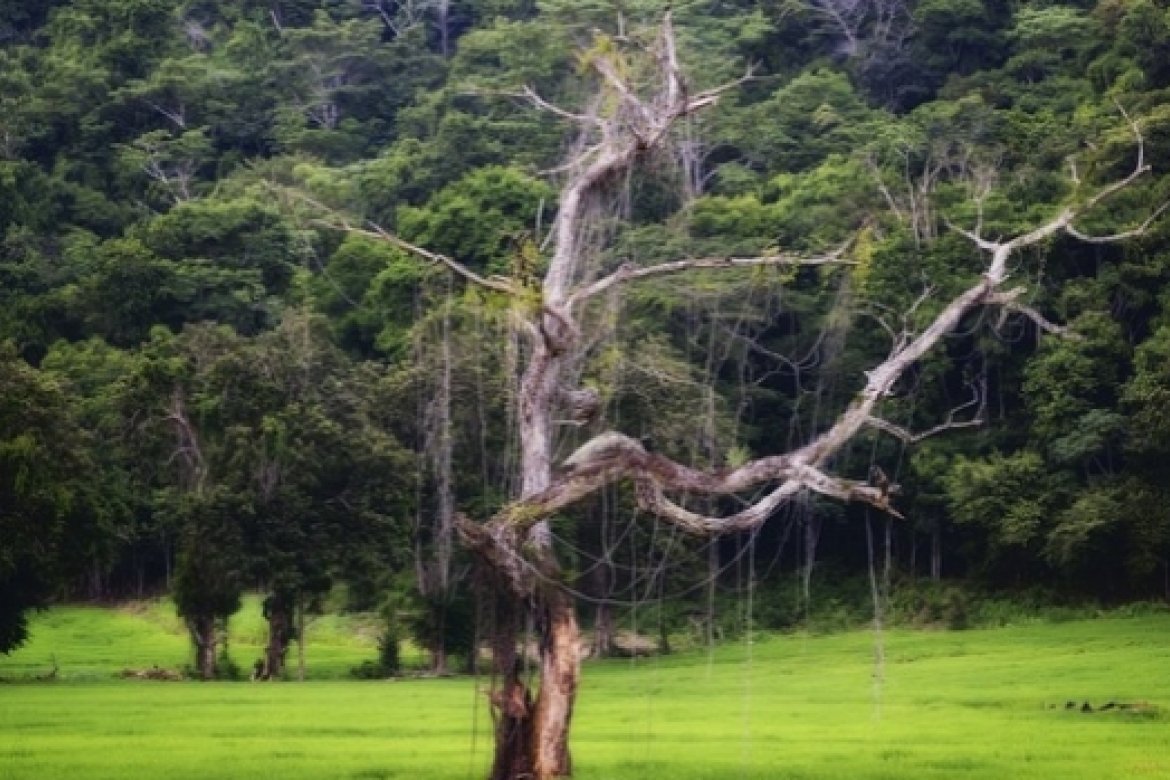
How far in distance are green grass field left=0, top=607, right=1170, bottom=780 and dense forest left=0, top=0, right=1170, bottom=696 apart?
2841 millimetres

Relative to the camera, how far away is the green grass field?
1041 inches

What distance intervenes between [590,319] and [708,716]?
34.9ft

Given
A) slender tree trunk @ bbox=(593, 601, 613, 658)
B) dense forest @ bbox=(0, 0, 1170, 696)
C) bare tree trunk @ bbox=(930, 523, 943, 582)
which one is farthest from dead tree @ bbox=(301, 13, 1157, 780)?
bare tree trunk @ bbox=(930, 523, 943, 582)

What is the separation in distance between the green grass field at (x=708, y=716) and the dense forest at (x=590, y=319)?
112 inches

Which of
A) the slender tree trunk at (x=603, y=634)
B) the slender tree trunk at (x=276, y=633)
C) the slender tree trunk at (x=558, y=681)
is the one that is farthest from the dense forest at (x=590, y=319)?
the slender tree trunk at (x=558, y=681)

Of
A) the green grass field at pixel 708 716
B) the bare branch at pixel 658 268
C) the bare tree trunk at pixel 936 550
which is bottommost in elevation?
the green grass field at pixel 708 716

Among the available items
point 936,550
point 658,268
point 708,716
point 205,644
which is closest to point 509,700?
point 658,268

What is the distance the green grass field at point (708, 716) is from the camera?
26.5 metres

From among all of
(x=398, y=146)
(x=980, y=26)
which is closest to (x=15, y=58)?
(x=398, y=146)

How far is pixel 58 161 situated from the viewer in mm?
87500

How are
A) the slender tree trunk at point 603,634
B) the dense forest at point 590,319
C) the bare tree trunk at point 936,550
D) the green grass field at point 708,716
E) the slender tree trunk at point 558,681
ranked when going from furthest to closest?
the bare tree trunk at point 936,550 → the slender tree trunk at point 603,634 → the dense forest at point 590,319 → the green grass field at point 708,716 → the slender tree trunk at point 558,681

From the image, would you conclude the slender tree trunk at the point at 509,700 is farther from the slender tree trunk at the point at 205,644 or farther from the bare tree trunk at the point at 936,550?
the bare tree trunk at the point at 936,550

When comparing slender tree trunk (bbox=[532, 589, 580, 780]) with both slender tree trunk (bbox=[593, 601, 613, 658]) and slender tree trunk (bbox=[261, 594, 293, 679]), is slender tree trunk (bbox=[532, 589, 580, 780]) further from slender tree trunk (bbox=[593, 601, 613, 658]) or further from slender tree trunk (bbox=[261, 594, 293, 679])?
slender tree trunk (bbox=[593, 601, 613, 658])

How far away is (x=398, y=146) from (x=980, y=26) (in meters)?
25.1
